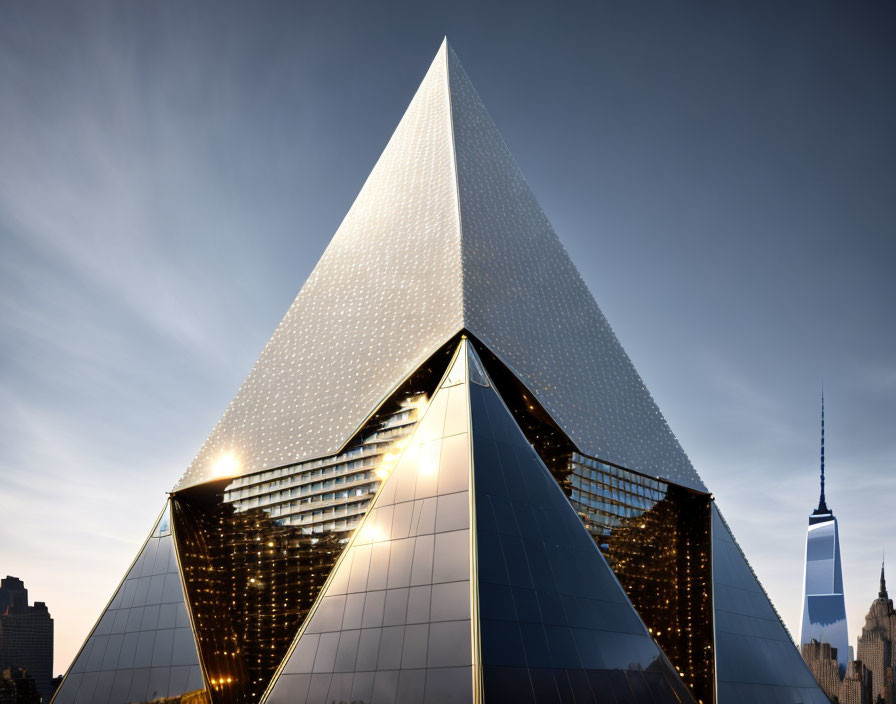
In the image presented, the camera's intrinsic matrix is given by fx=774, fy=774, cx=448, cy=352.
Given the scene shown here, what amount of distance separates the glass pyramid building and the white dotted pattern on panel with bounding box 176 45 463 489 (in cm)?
12

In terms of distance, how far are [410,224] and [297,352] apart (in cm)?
786

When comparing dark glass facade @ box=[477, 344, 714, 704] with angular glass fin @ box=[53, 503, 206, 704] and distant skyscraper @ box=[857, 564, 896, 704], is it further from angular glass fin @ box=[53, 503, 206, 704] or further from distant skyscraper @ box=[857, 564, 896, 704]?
distant skyscraper @ box=[857, 564, 896, 704]

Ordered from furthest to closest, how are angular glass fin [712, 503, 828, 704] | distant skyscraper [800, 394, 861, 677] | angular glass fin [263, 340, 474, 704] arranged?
distant skyscraper [800, 394, 861, 677], angular glass fin [712, 503, 828, 704], angular glass fin [263, 340, 474, 704]

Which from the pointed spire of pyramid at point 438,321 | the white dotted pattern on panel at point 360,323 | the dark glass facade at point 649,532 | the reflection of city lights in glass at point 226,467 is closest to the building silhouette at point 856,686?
the dark glass facade at point 649,532

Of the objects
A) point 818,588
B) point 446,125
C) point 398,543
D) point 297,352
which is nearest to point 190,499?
point 297,352

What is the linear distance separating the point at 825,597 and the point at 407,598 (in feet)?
465

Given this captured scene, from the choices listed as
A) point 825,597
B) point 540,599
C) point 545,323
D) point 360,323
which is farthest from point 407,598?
point 825,597

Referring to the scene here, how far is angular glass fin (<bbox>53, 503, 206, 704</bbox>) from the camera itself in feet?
96.5

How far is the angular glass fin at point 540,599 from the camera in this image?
1950 centimetres

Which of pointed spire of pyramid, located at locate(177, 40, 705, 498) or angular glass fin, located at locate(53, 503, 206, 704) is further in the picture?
pointed spire of pyramid, located at locate(177, 40, 705, 498)

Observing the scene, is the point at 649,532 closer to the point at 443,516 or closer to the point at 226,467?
the point at 443,516

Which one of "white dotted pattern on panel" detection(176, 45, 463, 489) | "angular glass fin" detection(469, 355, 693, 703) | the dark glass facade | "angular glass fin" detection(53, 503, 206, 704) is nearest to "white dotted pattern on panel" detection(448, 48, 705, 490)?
the dark glass facade

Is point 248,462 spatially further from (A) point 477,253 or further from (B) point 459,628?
(B) point 459,628

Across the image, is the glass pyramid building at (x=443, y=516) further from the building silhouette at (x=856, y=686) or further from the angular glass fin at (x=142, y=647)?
the building silhouette at (x=856, y=686)
